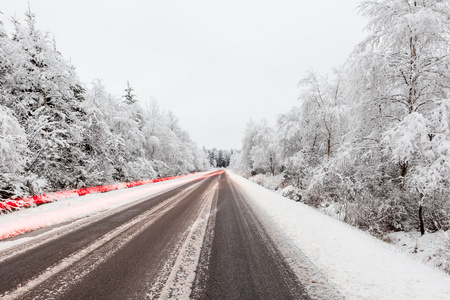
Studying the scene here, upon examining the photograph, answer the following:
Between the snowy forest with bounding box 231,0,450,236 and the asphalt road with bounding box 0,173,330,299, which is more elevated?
the snowy forest with bounding box 231,0,450,236

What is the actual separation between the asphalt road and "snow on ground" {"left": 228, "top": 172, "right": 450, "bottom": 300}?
641 mm

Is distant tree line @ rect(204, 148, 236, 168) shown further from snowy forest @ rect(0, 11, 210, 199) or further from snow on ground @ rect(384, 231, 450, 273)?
snow on ground @ rect(384, 231, 450, 273)

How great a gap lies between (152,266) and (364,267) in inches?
130

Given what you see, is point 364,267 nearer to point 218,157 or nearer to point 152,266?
point 152,266

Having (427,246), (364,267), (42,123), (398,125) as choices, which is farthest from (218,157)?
(364,267)

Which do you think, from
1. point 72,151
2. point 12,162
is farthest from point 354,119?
point 72,151

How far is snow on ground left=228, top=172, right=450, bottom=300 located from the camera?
2.53 metres

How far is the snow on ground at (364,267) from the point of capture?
253 cm

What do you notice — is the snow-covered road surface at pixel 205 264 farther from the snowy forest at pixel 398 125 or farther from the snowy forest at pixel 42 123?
the snowy forest at pixel 42 123

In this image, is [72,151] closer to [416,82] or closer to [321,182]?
[321,182]

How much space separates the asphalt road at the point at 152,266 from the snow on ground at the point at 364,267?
64 centimetres

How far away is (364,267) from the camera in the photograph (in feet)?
10.5

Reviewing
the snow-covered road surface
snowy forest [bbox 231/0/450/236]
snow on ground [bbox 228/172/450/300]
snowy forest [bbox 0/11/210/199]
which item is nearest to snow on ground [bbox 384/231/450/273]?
snowy forest [bbox 231/0/450/236]

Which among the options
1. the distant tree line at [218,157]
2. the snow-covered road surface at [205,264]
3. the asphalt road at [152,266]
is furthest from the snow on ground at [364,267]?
the distant tree line at [218,157]
